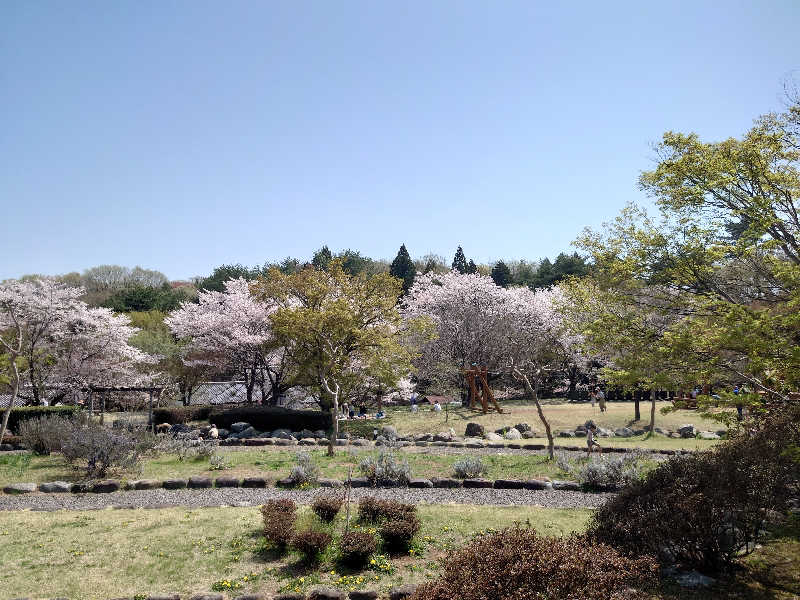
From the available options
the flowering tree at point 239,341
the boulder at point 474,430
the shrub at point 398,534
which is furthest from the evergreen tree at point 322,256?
the shrub at point 398,534

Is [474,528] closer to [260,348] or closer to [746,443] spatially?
[746,443]

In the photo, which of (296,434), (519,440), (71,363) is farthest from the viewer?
(71,363)

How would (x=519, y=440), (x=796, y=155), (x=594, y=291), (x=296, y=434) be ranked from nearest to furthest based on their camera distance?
(x=796, y=155) → (x=594, y=291) → (x=519, y=440) → (x=296, y=434)

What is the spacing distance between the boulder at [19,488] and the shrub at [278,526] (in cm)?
711

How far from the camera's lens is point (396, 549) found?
305 inches

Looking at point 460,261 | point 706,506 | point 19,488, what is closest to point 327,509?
point 706,506

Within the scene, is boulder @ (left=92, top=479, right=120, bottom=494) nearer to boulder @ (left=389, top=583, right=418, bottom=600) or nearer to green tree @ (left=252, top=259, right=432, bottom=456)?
boulder @ (left=389, top=583, right=418, bottom=600)

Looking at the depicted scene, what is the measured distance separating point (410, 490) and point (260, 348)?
60.4 ft

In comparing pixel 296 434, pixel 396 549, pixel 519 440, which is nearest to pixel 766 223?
pixel 396 549

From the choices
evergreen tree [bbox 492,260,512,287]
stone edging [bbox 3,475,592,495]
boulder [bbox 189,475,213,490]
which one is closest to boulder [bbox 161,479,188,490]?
stone edging [bbox 3,475,592,495]

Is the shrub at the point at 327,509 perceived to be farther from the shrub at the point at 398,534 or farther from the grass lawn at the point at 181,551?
the shrub at the point at 398,534

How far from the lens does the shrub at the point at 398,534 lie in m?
7.64

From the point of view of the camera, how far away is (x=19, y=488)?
39.7 feet

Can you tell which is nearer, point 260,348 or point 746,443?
point 746,443
